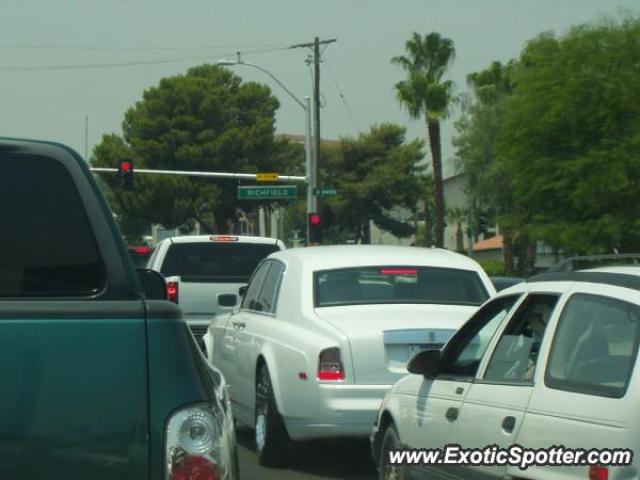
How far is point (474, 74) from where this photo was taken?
61.9m

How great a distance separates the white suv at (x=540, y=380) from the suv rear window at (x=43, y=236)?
7.30 ft

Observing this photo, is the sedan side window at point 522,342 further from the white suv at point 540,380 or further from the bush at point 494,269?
the bush at point 494,269

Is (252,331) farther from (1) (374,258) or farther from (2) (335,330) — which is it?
(2) (335,330)

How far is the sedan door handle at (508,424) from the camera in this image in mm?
5750

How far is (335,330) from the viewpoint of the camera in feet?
31.6

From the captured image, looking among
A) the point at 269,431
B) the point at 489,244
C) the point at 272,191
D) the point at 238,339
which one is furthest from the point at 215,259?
the point at 489,244

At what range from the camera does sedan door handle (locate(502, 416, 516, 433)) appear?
18.9ft

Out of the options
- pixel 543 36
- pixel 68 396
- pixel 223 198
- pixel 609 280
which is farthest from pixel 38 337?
pixel 223 198

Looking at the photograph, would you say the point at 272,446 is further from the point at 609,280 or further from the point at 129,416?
the point at 129,416

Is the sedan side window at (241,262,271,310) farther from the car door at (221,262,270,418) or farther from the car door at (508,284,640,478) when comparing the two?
the car door at (508,284,640,478)

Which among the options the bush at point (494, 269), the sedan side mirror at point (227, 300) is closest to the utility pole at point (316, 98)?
the bush at point (494, 269)

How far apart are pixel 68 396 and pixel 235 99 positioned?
70.6 m

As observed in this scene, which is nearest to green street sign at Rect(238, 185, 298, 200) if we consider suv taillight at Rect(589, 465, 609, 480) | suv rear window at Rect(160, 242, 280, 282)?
suv rear window at Rect(160, 242, 280, 282)

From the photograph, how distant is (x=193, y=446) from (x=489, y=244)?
9000 centimetres
